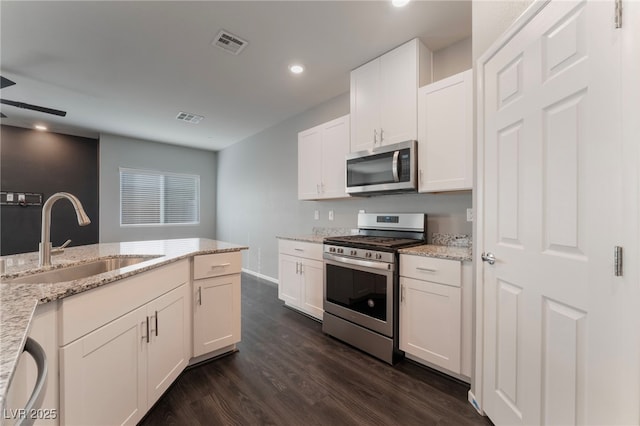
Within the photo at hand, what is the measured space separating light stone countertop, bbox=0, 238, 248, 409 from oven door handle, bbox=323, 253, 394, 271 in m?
0.92

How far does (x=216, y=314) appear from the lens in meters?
2.18

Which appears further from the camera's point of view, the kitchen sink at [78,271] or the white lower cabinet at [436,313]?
the white lower cabinet at [436,313]

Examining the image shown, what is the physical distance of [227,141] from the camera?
5633 millimetres

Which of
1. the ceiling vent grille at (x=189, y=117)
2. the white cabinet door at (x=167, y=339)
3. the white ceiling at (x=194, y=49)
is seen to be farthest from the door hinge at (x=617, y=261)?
the ceiling vent grille at (x=189, y=117)

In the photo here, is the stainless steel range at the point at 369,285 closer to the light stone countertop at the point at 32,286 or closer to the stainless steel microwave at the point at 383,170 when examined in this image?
the stainless steel microwave at the point at 383,170

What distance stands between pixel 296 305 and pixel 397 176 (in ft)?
6.32

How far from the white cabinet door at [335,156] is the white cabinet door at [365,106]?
150mm

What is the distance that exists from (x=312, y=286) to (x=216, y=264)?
1.20m

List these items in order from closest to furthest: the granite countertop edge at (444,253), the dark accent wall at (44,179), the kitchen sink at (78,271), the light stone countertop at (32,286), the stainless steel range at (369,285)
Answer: the light stone countertop at (32,286)
the kitchen sink at (78,271)
the granite countertop edge at (444,253)
the stainless steel range at (369,285)
the dark accent wall at (44,179)

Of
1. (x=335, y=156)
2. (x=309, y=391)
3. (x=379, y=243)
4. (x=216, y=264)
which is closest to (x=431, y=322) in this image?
(x=379, y=243)

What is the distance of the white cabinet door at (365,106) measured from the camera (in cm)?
265

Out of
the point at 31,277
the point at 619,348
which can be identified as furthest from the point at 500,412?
the point at 31,277

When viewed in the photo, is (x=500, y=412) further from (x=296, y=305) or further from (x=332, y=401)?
(x=296, y=305)

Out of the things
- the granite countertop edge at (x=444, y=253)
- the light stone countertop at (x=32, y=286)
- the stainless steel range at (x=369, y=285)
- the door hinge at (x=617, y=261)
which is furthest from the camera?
the stainless steel range at (x=369, y=285)
